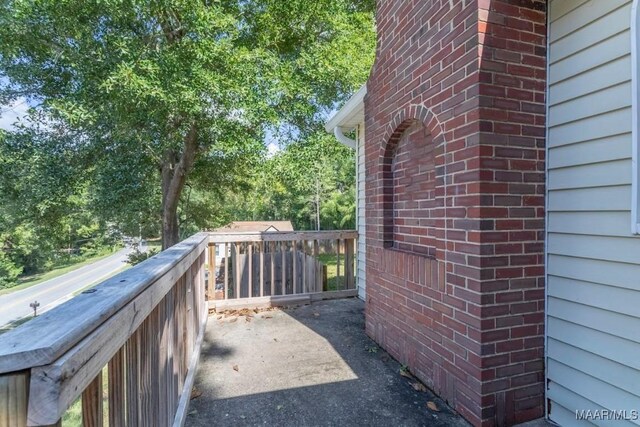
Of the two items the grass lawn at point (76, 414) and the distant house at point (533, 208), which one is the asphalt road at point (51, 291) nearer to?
the grass lawn at point (76, 414)

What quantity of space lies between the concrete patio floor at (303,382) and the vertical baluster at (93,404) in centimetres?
151

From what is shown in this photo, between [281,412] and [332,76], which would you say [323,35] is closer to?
[332,76]

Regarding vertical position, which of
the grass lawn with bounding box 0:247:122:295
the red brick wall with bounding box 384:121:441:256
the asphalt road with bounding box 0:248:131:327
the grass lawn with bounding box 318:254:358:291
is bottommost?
the asphalt road with bounding box 0:248:131:327

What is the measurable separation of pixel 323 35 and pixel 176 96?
174 inches

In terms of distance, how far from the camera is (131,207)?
30.7 ft

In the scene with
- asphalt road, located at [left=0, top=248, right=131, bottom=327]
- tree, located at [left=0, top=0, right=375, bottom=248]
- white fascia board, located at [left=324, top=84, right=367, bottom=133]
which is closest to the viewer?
white fascia board, located at [left=324, top=84, right=367, bottom=133]

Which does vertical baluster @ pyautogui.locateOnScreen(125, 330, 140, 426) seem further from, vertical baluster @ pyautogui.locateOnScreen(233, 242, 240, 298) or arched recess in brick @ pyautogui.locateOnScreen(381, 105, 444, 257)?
vertical baluster @ pyautogui.locateOnScreen(233, 242, 240, 298)

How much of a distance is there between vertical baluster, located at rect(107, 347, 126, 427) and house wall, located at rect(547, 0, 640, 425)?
2282 millimetres

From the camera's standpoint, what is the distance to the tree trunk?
8.88m

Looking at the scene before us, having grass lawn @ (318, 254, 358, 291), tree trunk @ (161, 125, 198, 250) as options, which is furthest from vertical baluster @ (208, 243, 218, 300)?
tree trunk @ (161, 125, 198, 250)

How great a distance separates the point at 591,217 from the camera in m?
1.94

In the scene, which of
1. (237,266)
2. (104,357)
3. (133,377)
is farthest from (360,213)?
(104,357)

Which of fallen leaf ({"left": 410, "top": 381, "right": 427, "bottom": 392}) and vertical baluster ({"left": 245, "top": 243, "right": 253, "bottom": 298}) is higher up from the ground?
vertical baluster ({"left": 245, "top": 243, "right": 253, "bottom": 298})

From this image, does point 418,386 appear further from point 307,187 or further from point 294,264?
point 307,187
